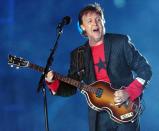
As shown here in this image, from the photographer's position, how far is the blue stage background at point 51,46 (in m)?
6.98

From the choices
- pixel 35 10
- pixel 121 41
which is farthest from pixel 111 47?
pixel 35 10

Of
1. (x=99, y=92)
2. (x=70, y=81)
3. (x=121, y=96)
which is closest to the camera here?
(x=121, y=96)

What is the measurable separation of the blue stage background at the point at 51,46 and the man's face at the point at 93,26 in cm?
220

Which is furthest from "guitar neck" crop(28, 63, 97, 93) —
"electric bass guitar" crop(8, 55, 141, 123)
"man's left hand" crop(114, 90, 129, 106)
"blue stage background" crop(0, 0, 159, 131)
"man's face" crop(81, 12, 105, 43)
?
"blue stage background" crop(0, 0, 159, 131)

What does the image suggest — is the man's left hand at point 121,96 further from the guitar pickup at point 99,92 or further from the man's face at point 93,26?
the man's face at point 93,26

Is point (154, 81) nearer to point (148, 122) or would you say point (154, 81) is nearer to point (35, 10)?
point (148, 122)

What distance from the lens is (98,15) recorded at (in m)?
4.81

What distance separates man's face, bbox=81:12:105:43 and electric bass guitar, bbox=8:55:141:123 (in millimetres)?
490

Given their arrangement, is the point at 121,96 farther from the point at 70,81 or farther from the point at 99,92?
the point at 70,81

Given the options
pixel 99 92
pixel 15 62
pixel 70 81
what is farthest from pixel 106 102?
pixel 15 62

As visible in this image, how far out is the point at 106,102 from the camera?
4535 mm

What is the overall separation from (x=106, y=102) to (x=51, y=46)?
285 centimetres

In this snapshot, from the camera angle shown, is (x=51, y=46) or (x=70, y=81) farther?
(x=51, y=46)

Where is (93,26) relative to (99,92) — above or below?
above
